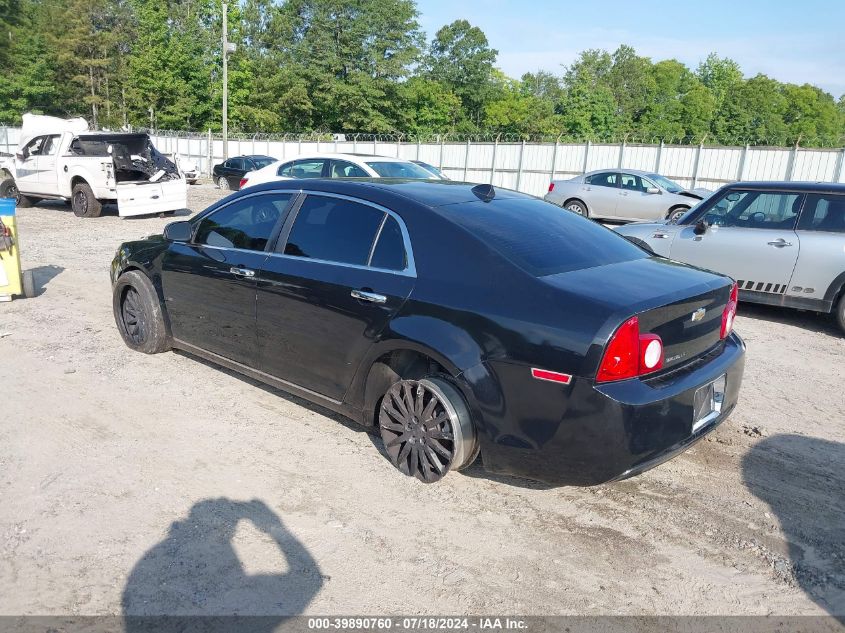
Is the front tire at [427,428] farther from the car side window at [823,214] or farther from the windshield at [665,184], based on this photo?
the windshield at [665,184]

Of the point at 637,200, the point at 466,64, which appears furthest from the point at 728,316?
the point at 466,64

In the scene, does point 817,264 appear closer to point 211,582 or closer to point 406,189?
point 406,189

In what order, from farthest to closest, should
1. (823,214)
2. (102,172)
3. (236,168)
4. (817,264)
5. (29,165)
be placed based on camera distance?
(236,168), (29,165), (102,172), (823,214), (817,264)

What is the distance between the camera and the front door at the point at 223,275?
15.8 ft

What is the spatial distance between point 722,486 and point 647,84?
9448cm

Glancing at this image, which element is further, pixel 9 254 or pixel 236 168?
pixel 236 168

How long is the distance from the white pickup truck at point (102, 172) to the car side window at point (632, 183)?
436 inches

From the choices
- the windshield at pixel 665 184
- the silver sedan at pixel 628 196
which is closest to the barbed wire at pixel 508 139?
the windshield at pixel 665 184

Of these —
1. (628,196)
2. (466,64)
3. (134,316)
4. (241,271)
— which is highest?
(466,64)

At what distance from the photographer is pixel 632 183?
1792cm

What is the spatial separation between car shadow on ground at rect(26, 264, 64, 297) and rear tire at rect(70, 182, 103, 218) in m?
6.45

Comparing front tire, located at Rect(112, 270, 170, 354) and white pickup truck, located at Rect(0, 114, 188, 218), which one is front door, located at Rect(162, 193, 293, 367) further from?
white pickup truck, located at Rect(0, 114, 188, 218)

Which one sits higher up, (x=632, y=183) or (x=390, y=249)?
(x=390, y=249)

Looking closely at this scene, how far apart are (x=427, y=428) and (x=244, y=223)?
7.32 ft
